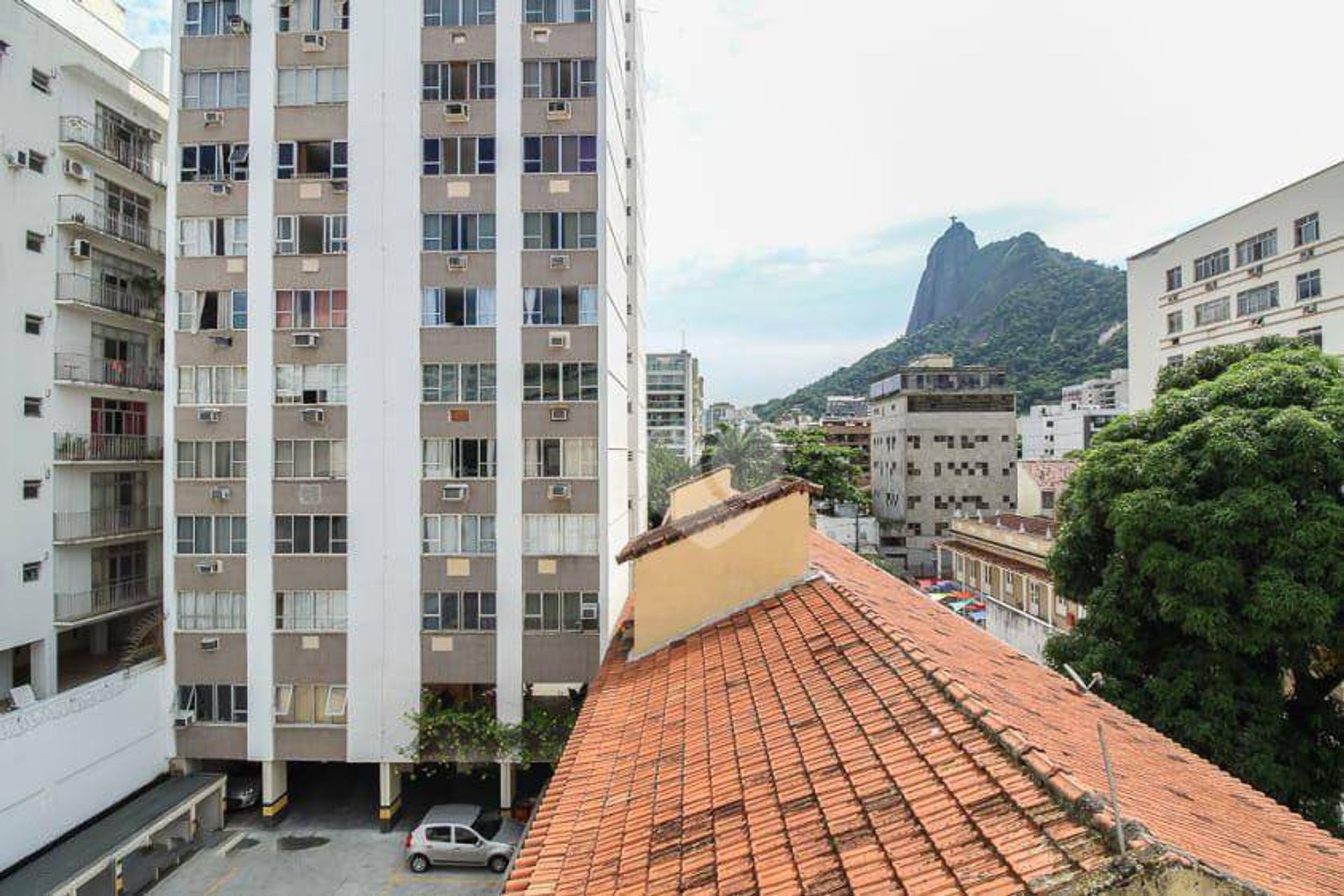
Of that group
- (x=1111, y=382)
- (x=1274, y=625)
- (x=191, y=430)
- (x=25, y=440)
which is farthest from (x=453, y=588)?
(x=1111, y=382)

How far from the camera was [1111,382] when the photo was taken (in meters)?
75.6

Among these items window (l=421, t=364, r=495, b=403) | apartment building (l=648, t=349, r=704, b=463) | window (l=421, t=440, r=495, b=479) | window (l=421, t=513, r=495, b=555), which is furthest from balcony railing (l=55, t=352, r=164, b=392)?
apartment building (l=648, t=349, r=704, b=463)

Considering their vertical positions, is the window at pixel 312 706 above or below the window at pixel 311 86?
below

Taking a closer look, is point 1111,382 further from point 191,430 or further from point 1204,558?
point 191,430

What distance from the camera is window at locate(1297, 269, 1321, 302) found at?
1063 inches

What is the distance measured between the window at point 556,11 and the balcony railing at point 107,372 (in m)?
15.3

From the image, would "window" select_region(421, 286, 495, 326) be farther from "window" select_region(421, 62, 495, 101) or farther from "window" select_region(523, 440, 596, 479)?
"window" select_region(421, 62, 495, 101)

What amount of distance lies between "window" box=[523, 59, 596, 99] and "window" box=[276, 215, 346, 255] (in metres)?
6.09

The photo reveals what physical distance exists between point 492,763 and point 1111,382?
79.5m

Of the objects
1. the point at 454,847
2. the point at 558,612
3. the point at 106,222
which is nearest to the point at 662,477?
the point at 558,612

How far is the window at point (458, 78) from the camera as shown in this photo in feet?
59.9

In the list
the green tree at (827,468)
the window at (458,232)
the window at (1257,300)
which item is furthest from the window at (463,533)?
the green tree at (827,468)

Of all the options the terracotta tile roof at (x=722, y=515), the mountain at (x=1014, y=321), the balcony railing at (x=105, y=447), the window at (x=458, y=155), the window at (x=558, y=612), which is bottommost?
the window at (x=558, y=612)

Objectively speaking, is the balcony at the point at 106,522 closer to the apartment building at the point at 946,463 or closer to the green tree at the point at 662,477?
the green tree at the point at 662,477
